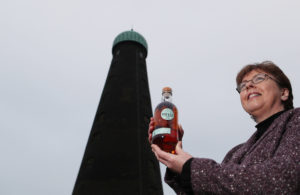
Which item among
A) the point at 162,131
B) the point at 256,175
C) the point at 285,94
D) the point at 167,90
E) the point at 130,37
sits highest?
the point at 130,37

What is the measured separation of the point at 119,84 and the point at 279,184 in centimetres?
1588

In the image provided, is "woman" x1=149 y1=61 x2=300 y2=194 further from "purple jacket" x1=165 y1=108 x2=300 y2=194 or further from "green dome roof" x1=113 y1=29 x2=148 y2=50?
"green dome roof" x1=113 y1=29 x2=148 y2=50

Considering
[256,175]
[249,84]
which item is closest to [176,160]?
[256,175]

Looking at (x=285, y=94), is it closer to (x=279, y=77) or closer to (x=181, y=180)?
(x=279, y=77)

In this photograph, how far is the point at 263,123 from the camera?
2277 mm

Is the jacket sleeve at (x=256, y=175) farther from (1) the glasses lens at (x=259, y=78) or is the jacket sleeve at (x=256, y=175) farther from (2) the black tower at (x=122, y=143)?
(2) the black tower at (x=122, y=143)

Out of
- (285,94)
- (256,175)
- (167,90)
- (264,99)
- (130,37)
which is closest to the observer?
(256,175)

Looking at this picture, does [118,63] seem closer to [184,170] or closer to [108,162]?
[108,162]

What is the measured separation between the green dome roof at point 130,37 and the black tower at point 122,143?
7.38ft

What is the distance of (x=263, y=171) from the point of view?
157cm

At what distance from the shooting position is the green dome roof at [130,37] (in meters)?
20.6

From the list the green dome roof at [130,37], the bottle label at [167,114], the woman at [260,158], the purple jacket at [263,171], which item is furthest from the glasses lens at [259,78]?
the green dome roof at [130,37]

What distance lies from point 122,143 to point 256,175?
12.3m

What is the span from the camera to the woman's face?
228 cm
